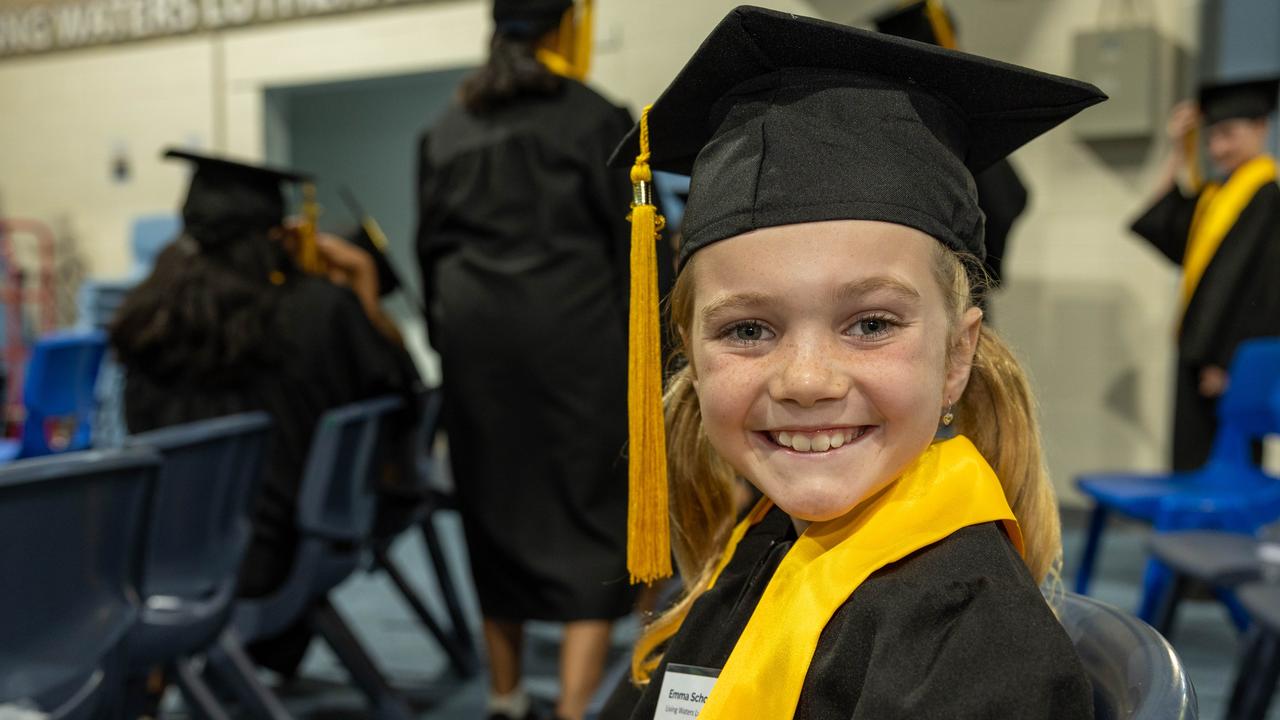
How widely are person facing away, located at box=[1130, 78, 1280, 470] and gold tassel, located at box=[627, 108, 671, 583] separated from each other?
399cm

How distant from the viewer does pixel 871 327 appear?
3.31 ft

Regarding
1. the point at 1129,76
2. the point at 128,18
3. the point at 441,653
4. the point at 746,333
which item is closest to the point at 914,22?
the point at 746,333

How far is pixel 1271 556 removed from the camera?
2.79m

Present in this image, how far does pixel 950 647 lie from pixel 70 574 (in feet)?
5.01

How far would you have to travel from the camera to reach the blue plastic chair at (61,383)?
430cm

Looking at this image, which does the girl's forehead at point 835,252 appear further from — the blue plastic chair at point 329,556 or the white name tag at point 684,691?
the blue plastic chair at point 329,556

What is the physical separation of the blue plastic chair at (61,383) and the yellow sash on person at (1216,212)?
4219 millimetres

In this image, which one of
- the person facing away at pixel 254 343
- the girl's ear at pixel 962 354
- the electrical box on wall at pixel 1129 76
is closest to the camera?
the girl's ear at pixel 962 354

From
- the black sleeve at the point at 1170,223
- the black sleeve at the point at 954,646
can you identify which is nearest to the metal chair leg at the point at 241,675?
the black sleeve at the point at 954,646

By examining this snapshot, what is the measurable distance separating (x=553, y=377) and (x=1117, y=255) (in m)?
4.07

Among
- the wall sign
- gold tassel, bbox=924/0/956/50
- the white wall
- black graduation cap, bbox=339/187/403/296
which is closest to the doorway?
the white wall

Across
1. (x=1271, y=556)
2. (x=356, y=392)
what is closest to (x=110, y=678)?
(x=356, y=392)

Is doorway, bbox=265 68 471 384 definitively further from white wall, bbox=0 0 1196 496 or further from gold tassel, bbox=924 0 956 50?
gold tassel, bbox=924 0 956 50

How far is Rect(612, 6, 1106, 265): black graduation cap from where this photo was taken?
993 mm
